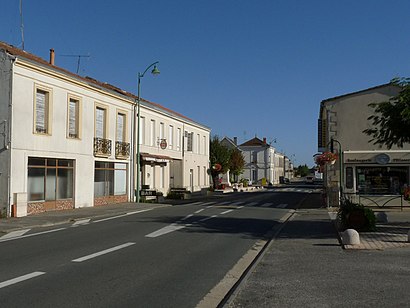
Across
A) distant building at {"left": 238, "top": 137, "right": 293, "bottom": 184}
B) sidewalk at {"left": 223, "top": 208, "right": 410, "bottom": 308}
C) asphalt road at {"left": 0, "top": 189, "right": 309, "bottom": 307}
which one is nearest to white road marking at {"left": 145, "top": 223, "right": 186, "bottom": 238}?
asphalt road at {"left": 0, "top": 189, "right": 309, "bottom": 307}

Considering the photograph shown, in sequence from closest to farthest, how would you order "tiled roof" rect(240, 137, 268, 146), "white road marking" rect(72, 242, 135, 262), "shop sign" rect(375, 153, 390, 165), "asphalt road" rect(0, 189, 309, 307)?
1. "asphalt road" rect(0, 189, 309, 307)
2. "white road marking" rect(72, 242, 135, 262)
3. "shop sign" rect(375, 153, 390, 165)
4. "tiled roof" rect(240, 137, 268, 146)

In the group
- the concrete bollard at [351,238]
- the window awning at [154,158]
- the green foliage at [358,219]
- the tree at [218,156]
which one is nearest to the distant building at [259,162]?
the tree at [218,156]

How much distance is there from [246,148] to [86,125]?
252ft

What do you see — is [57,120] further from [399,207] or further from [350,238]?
[399,207]

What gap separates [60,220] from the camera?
63.8 ft

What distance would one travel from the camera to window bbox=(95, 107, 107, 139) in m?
28.2

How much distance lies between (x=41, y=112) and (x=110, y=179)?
7763 mm

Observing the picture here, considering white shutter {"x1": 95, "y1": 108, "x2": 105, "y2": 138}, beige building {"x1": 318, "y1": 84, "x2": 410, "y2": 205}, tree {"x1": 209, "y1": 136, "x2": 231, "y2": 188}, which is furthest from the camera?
tree {"x1": 209, "y1": 136, "x2": 231, "y2": 188}

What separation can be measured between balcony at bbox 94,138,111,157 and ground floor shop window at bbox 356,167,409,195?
1467 centimetres

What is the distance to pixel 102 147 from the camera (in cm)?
2811

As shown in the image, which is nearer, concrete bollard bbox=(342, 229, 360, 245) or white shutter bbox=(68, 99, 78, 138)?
concrete bollard bbox=(342, 229, 360, 245)

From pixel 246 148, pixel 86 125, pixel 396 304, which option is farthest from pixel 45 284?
pixel 246 148

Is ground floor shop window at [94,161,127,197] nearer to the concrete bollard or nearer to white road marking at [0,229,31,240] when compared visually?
white road marking at [0,229,31,240]

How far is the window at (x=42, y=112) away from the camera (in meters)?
22.8
